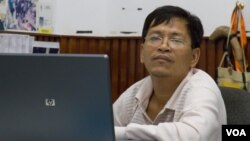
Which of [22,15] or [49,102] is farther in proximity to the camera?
[22,15]

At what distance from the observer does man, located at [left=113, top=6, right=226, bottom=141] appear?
46.9 inches

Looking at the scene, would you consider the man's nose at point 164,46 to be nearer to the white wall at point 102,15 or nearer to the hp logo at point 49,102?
the hp logo at point 49,102

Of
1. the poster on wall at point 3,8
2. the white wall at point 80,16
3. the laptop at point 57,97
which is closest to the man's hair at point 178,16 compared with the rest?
the laptop at point 57,97

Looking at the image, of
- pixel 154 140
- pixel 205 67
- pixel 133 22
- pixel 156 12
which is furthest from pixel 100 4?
pixel 154 140

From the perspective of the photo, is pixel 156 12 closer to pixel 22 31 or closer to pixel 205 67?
pixel 205 67

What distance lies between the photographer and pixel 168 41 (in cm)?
140

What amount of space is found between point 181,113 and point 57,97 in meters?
0.51

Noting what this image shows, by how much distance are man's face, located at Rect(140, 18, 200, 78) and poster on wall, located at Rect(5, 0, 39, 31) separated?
1462 millimetres

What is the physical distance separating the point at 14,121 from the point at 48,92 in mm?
121

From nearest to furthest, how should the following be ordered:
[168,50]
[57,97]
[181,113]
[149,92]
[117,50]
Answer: [57,97]
[181,113]
[168,50]
[149,92]
[117,50]

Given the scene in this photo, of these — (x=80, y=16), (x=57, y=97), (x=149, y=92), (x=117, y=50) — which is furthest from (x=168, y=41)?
(x=80, y=16)

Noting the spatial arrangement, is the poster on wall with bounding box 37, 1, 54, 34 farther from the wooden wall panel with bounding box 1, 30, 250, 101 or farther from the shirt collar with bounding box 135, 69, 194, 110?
the shirt collar with bounding box 135, 69, 194, 110

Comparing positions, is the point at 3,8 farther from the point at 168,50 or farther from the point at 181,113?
the point at 181,113

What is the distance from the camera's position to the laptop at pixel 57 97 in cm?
86
